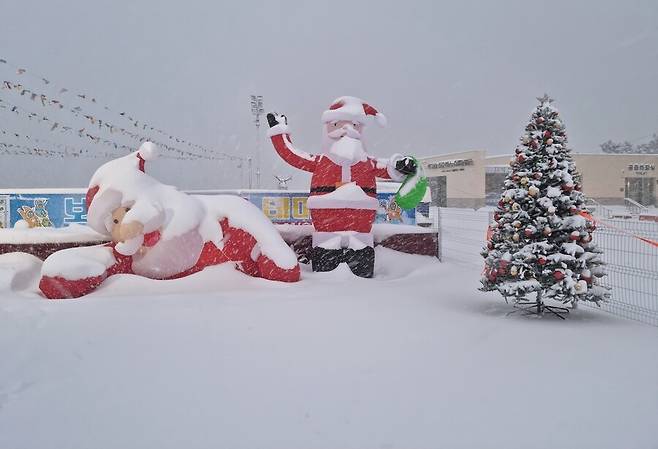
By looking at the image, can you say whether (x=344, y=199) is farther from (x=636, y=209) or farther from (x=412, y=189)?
(x=636, y=209)

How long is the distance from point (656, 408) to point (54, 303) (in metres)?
5.78

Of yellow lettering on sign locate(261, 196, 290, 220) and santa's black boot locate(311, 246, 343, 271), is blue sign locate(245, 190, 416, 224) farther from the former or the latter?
santa's black boot locate(311, 246, 343, 271)

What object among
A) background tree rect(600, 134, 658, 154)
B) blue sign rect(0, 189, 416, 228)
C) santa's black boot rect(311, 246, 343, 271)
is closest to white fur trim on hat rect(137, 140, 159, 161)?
santa's black boot rect(311, 246, 343, 271)

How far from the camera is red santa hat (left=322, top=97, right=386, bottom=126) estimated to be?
8.23 meters

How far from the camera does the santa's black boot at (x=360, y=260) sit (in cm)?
791

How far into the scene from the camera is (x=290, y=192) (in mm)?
11977

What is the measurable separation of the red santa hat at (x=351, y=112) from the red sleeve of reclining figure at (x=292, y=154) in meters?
0.69

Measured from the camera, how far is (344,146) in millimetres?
8062

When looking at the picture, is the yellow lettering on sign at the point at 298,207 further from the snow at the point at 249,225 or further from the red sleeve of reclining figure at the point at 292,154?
the snow at the point at 249,225

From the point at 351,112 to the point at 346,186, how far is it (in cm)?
128

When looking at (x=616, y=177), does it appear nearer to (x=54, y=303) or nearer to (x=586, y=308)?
(x=586, y=308)

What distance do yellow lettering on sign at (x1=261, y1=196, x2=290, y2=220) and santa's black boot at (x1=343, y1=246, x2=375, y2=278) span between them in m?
4.49

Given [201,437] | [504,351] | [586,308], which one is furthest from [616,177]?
[201,437]

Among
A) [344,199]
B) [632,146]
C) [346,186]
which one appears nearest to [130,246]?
[344,199]
